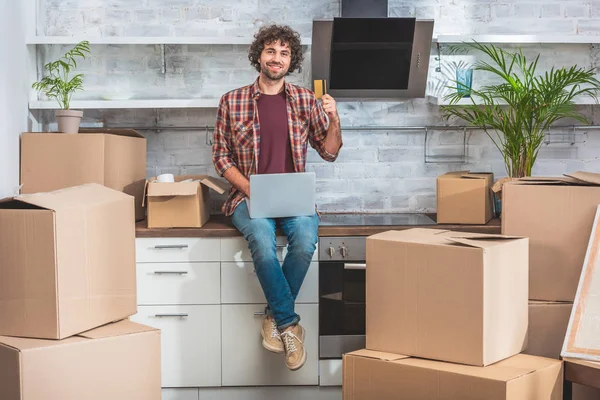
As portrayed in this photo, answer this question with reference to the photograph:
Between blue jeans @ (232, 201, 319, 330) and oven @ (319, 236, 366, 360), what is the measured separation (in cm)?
15

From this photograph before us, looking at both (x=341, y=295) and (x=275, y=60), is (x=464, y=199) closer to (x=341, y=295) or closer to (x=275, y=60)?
(x=341, y=295)

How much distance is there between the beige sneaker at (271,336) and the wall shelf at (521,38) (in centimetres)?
159

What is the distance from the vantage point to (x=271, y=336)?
11.2 ft

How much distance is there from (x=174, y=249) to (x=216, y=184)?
1.15 feet

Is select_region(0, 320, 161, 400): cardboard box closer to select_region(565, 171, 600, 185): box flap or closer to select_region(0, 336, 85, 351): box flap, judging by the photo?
select_region(0, 336, 85, 351): box flap

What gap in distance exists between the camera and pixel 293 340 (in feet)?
11.1

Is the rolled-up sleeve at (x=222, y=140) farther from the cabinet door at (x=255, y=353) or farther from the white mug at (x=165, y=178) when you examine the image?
the cabinet door at (x=255, y=353)

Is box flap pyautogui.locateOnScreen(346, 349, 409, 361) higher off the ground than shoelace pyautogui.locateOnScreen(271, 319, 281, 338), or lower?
higher

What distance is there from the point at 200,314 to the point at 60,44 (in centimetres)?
155

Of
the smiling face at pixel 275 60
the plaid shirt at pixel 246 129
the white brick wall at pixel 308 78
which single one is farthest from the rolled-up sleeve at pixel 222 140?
the white brick wall at pixel 308 78

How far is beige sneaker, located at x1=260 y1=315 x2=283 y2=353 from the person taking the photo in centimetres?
341

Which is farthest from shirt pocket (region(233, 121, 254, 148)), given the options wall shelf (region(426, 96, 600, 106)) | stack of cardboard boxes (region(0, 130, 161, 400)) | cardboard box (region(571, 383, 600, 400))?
cardboard box (region(571, 383, 600, 400))

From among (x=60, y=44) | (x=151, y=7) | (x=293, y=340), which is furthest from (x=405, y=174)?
(x=60, y=44)

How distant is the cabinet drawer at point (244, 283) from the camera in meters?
3.56
